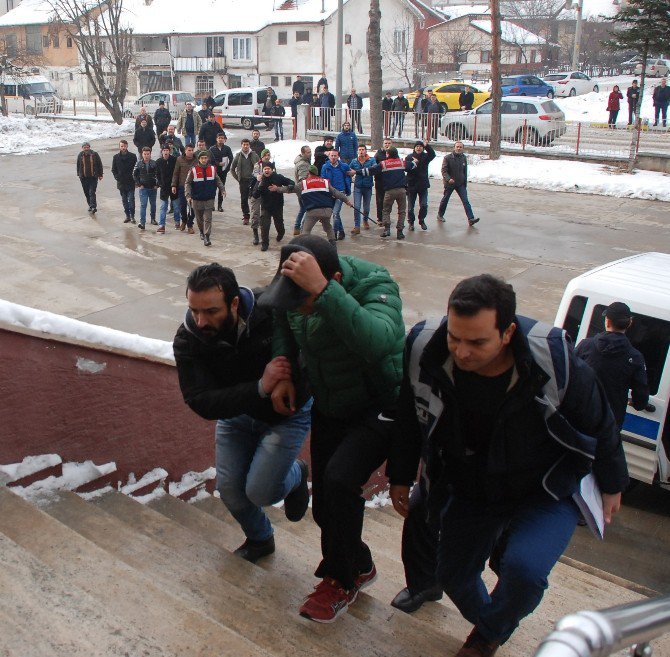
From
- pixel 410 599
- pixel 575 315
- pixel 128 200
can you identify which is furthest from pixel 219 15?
pixel 410 599

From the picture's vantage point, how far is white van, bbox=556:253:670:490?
5.84 m

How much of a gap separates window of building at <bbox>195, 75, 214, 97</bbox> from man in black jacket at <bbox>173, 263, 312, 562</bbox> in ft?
183

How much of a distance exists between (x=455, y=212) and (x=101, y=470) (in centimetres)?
1272

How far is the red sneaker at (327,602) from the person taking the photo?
3127 millimetres

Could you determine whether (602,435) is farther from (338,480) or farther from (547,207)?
(547,207)

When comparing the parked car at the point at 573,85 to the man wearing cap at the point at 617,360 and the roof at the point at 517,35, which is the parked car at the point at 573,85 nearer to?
the roof at the point at 517,35

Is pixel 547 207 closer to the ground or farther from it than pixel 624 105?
closer to the ground

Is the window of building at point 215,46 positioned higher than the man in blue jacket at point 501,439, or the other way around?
the window of building at point 215,46

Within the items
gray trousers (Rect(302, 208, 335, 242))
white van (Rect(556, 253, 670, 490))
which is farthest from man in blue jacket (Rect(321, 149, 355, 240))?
white van (Rect(556, 253, 670, 490))

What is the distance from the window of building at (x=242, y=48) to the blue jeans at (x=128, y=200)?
42.0 m

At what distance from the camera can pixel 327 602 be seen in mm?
3148

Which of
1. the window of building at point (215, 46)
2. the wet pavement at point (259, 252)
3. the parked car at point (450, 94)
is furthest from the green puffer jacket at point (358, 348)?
the window of building at point (215, 46)

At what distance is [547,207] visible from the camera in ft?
54.7

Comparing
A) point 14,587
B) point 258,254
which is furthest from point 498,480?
point 258,254
